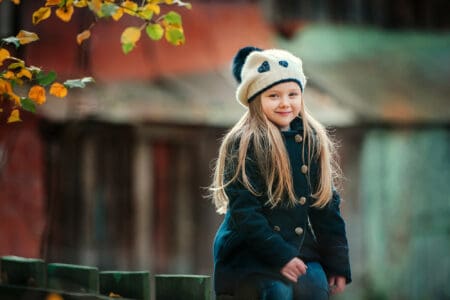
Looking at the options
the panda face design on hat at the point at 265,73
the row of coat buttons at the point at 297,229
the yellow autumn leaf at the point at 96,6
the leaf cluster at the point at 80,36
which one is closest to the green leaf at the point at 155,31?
the leaf cluster at the point at 80,36

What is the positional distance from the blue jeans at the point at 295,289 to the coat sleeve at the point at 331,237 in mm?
96

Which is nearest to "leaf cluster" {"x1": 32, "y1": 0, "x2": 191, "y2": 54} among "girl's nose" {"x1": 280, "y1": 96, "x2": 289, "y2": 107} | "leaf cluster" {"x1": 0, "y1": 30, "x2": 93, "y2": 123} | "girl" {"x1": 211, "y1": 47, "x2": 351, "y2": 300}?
"leaf cluster" {"x1": 0, "y1": 30, "x2": 93, "y2": 123}

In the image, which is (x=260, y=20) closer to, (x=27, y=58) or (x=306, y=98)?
(x=306, y=98)

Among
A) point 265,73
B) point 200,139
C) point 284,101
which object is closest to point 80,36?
point 265,73

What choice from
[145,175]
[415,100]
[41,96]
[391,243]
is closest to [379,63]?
[415,100]

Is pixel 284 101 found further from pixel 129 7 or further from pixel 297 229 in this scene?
pixel 129 7

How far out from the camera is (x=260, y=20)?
464 inches

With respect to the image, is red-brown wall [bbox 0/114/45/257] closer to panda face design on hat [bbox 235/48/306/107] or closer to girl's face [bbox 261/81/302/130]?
panda face design on hat [bbox 235/48/306/107]

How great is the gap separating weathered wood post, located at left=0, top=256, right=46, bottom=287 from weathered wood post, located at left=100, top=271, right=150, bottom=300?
0.34m

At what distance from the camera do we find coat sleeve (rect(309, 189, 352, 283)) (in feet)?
12.9

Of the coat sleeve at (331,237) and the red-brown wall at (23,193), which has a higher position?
the red-brown wall at (23,193)

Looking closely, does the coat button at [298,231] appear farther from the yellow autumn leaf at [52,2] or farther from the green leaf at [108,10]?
the yellow autumn leaf at [52,2]

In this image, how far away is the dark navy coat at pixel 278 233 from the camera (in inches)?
150

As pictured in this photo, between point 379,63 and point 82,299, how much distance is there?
8.27 metres
